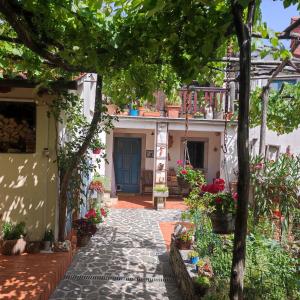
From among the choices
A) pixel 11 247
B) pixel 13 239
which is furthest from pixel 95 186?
pixel 11 247

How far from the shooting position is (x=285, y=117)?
1108cm

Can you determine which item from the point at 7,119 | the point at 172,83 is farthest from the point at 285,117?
the point at 7,119

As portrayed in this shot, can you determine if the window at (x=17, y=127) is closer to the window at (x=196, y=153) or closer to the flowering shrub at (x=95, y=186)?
the flowering shrub at (x=95, y=186)

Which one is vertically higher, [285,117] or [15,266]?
[285,117]

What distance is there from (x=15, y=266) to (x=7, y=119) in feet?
9.65

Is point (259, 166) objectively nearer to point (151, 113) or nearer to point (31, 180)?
point (31, 180)

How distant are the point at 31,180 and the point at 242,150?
5905 millimetres

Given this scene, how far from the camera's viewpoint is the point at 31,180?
23.9 ft

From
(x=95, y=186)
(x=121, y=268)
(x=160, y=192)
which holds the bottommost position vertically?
(x=121, y=268)

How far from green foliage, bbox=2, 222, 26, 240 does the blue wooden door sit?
372 inches

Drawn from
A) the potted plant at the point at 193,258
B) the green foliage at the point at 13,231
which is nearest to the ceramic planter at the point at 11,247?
the green foliage at the point at 13,231

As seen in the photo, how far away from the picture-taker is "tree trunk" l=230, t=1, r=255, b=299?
88.1 inches

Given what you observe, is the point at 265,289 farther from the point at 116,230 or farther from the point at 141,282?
the point at 116,230

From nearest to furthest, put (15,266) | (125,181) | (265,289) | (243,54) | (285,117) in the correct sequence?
(243,54), (265,289), (15,266), (285,117), (125,181)
